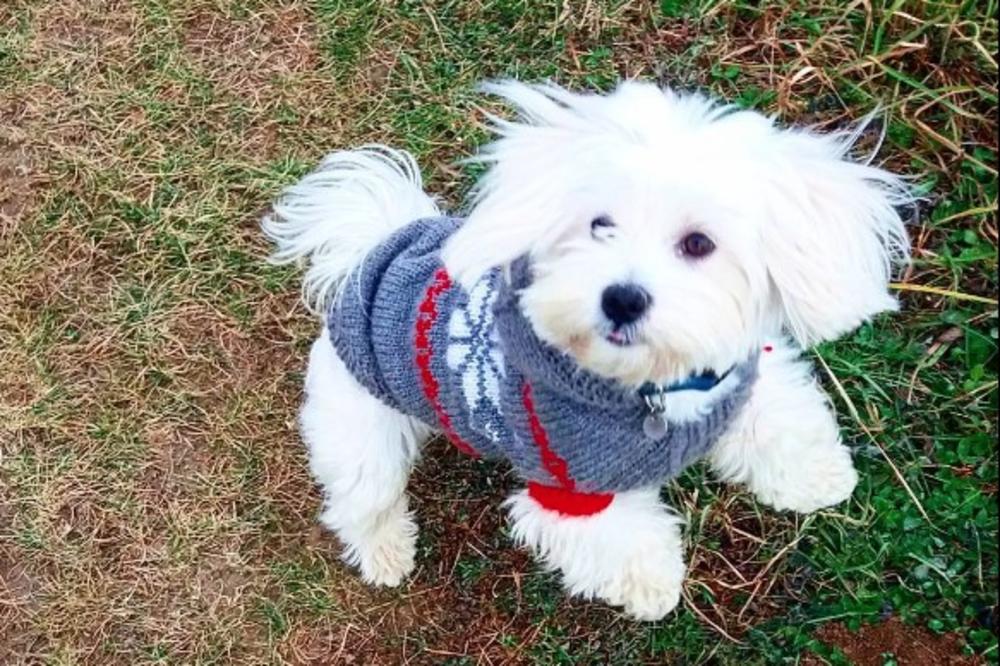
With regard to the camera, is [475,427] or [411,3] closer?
[475,427]

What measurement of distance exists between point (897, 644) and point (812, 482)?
396 mm

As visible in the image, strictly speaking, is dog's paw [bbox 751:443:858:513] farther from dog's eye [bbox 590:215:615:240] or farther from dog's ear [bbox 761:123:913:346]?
dog's eye [bbox 590:215:615:240]

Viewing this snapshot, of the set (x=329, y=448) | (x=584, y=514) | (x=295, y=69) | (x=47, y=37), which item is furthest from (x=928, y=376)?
(x=47, y=37)

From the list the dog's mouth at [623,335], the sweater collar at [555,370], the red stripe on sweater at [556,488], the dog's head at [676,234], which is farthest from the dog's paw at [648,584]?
the dog's mouth at [623,335]

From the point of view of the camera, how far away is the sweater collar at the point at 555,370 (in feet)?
6.73

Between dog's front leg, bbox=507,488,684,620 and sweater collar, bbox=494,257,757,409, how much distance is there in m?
0.37

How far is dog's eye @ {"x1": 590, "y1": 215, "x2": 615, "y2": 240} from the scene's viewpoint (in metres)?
1.94

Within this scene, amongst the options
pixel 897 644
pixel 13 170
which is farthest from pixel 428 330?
pixel 13 170

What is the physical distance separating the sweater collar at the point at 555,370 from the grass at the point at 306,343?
2.49 ft

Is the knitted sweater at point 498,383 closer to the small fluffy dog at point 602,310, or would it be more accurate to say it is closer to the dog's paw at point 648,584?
the small fluffy dog at point 602,310

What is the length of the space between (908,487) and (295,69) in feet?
5.99

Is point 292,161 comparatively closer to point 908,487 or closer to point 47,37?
point 47,37

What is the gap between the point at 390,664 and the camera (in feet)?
9.70

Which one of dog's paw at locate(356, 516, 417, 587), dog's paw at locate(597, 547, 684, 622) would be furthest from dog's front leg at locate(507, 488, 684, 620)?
dog's paw at locate(356, 516, 417, 587)
